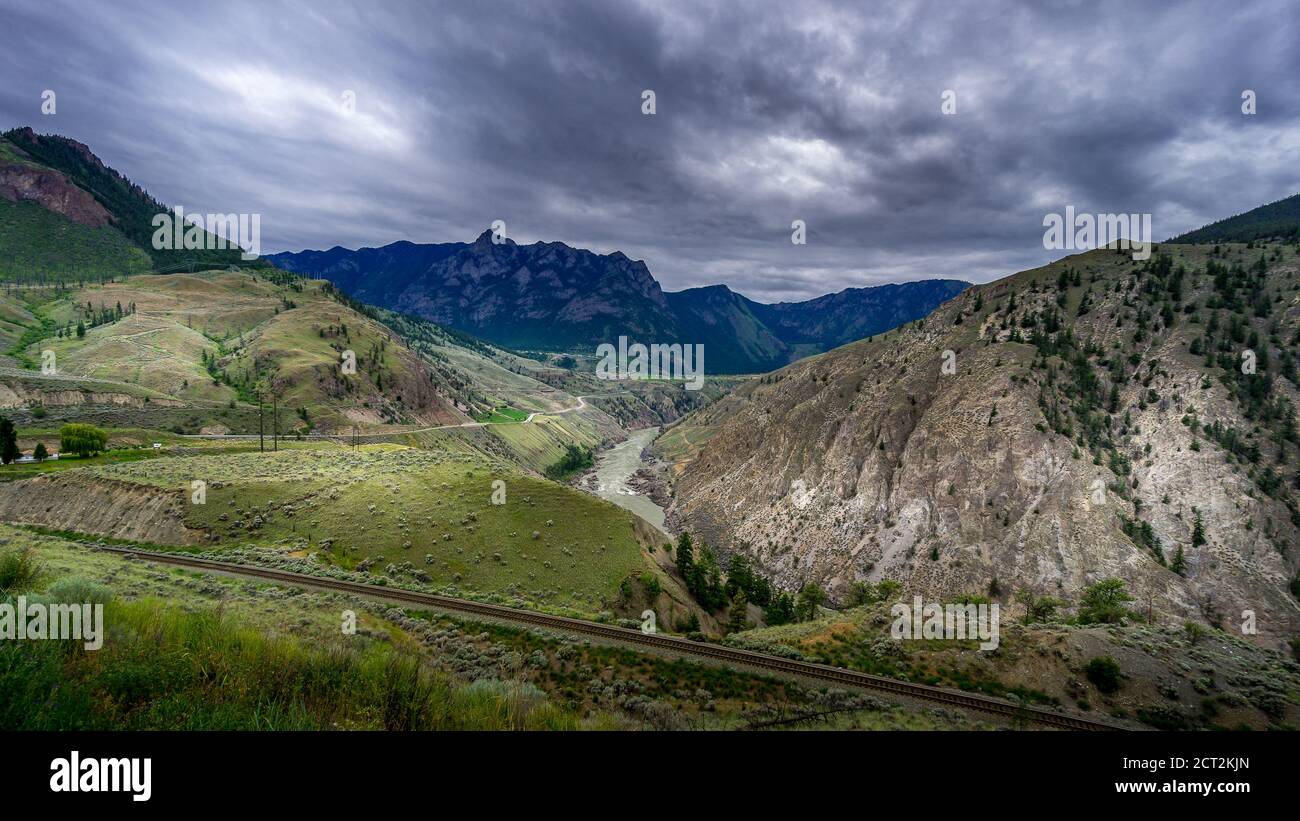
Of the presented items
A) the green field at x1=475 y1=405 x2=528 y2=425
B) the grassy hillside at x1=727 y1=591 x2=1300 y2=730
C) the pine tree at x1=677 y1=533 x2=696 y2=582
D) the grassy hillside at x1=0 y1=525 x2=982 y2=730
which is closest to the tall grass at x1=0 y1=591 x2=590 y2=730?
the grassy hillside at x1=0 y1=525 x2=982 y2=730

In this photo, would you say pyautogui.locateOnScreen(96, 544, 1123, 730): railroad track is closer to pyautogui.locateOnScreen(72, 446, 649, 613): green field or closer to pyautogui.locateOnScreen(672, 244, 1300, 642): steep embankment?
pyautogui.locateOnScreen(72, 446, 649, 613): green field

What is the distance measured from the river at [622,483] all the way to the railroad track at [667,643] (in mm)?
61705

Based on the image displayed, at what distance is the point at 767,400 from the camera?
125875mm

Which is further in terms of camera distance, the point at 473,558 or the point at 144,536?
the point at 473,558

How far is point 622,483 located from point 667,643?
111 metres

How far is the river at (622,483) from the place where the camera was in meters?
108

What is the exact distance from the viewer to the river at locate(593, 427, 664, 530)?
4237 inches

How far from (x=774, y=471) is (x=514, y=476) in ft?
175

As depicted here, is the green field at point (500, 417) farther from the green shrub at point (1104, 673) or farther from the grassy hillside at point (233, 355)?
the green shrub at point (1104, 673)

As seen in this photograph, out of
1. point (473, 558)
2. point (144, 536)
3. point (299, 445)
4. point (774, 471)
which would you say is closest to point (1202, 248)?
point (774, 471)

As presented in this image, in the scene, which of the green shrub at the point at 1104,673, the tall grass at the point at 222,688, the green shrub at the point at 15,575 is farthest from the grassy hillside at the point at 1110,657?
the green shrub at the point at 15,575

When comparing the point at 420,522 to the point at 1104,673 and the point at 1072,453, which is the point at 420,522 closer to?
the point at 1104,673

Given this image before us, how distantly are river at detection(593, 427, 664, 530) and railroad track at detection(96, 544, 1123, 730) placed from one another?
202ft

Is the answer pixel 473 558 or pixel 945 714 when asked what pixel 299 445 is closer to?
pixel 473 558
